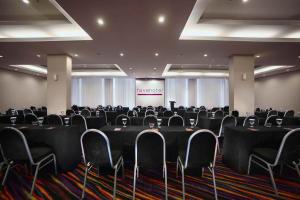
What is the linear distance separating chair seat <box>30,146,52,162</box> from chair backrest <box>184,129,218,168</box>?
224cm

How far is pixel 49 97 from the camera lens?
25.5ft

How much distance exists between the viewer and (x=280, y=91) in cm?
1298

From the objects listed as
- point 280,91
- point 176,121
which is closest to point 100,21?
point 176,121

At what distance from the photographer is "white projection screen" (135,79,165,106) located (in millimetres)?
15797

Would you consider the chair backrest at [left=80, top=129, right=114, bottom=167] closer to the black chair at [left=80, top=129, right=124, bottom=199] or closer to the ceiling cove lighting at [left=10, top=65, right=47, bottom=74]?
the black chair at [left=80, top=129, right=124, bottom=199]

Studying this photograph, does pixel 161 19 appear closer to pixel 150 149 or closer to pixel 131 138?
pixel 131 138

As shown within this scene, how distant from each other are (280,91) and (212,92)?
4.94 meters

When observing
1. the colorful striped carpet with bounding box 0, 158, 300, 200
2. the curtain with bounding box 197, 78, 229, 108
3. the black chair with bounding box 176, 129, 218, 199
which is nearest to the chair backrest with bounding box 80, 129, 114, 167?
the colorful striped carpet with bounding box 0, 158, 300, 200

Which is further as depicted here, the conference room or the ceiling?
the ceiling

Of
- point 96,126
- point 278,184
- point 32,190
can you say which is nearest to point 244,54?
point 278,184

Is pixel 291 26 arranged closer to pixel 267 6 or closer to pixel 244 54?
pixel 267 6

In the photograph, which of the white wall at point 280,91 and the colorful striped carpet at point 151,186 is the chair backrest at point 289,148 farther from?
the white wall at point 280,91

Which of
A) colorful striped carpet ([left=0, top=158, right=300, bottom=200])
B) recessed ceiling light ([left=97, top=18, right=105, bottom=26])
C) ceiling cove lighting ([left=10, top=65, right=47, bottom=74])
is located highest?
ceiling cove lighting ([left=10, top=65, right=47, bottom=74])

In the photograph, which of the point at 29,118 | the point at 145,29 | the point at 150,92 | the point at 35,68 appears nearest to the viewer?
the point at 145,29
